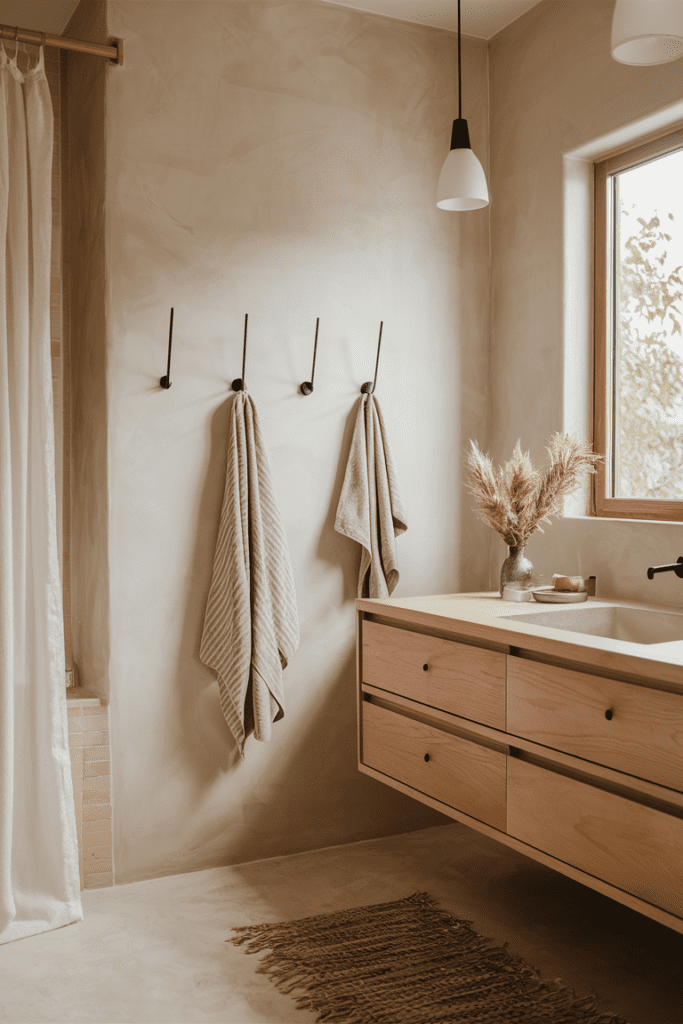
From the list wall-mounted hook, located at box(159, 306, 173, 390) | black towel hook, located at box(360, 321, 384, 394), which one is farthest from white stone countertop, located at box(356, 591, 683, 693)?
wall-mounted hook, located at box(159, 306, 173, 390)

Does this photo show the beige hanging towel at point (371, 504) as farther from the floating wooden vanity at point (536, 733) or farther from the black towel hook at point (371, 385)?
the floating wooden vanity at point (536, 733)

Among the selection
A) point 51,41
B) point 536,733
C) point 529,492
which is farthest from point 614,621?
point 51,41

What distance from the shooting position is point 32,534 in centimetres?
235

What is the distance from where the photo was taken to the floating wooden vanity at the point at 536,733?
1607 mm

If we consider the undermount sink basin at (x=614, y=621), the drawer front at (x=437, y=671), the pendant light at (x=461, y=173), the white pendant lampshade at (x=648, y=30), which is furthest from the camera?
the pendant light at (x=461, y=173)

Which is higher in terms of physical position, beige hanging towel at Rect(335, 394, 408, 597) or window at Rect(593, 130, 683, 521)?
window at Rect(593, 130, 683, 521)

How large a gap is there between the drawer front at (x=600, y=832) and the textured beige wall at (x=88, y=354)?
1.21 meters

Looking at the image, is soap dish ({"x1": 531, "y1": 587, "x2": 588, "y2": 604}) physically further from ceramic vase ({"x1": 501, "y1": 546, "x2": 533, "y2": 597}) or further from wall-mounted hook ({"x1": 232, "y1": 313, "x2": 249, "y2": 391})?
wall-mounted hook ({"x1": 232, "y1": 313, "x2": 249, "y2": 391})

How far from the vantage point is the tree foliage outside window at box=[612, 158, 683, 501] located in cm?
242

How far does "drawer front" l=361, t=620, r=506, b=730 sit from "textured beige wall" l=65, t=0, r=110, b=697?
0.75 meters

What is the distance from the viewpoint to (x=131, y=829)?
2506 millimetres

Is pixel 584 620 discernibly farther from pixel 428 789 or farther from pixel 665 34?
pixel 665 34

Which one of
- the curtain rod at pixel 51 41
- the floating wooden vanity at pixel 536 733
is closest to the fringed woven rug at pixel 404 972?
the floating wooden vanity at pixel 536 733

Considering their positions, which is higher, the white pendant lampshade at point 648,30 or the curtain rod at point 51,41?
the curtain rod at point 51,41
